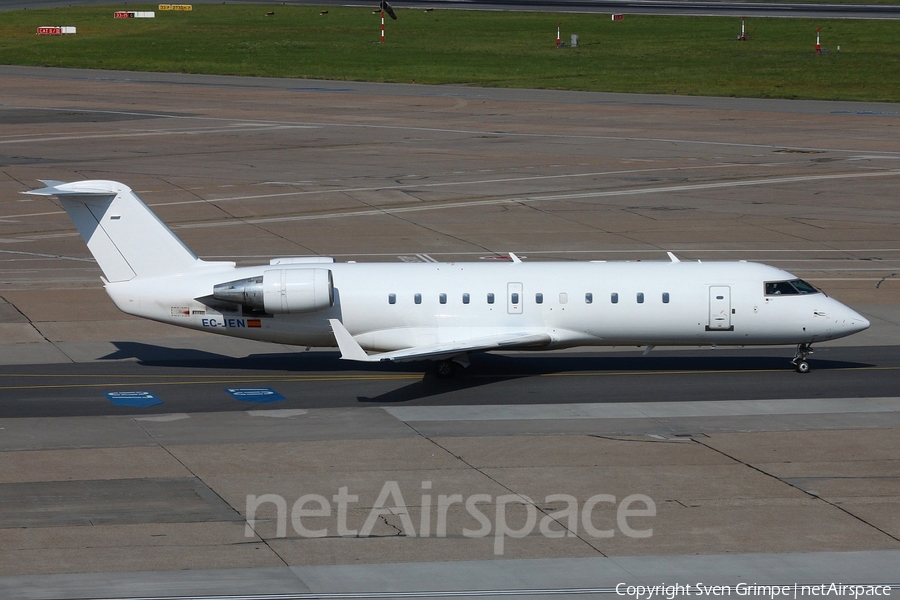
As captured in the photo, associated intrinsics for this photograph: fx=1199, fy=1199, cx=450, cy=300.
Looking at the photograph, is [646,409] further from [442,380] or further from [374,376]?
[374,376]

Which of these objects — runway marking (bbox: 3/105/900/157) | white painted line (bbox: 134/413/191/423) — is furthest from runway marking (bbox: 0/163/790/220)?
white painted line (bbox: 134/413/191/423)

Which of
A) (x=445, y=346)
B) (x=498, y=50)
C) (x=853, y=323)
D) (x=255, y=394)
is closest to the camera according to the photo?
(x=255, y=394)

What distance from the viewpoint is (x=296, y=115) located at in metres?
79.2

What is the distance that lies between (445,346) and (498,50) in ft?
288

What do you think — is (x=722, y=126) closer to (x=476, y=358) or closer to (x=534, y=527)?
(x=476, y=358)

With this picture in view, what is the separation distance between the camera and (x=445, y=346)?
94.0 ft

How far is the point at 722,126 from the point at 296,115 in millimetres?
27480

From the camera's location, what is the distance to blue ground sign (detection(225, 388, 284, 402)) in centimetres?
2803

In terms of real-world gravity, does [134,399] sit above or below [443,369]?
below

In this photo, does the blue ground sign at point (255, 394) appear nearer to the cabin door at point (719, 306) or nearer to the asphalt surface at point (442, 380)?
the asphalt surface at point (442, 380)

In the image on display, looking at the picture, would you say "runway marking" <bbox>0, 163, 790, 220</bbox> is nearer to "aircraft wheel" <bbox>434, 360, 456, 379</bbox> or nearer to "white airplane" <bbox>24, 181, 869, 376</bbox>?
"white airplane" <bbox>24, 181, 869, 376</bbox>

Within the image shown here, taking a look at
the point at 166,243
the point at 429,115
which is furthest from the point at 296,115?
the point at 166,243

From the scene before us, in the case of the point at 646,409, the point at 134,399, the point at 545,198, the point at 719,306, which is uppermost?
the point at 545,198

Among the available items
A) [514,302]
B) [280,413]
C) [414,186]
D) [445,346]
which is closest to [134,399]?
[280,413]
